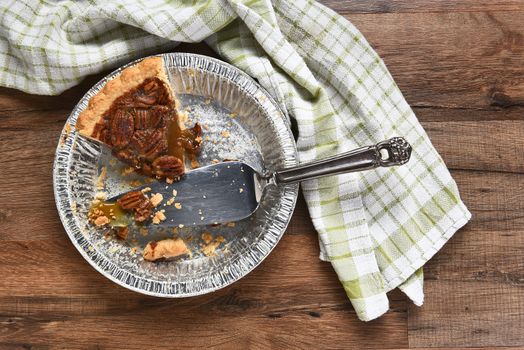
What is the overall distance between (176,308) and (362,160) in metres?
0.93

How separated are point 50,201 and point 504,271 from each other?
5.91ft

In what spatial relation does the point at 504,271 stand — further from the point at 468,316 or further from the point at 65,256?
the point at 65,256

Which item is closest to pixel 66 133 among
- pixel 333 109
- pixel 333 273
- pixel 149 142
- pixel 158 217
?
pixel 149 142

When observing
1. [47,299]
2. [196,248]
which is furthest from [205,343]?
[47,299]

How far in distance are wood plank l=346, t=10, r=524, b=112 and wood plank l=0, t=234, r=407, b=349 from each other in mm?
771

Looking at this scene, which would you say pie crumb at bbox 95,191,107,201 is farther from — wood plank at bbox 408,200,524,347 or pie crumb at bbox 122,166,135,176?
wood plank at bbox 408,200,524,347

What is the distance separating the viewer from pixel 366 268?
7.34 ft

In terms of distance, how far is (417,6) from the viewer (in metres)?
2.34

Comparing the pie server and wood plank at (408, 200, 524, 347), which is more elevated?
the pie server

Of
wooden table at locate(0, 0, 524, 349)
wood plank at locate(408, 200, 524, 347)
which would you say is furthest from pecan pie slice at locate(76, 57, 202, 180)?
wood plank at locate(408, 200, 524, 347)

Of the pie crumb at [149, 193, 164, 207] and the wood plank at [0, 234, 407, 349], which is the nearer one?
the pie crumb at [149, 193, 164, 207]

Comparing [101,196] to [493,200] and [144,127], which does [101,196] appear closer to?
[144,127]

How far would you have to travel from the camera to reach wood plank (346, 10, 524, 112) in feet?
7.64

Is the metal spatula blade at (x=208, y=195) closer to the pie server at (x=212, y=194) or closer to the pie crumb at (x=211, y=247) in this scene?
the pie server at (x=212, y=194)
